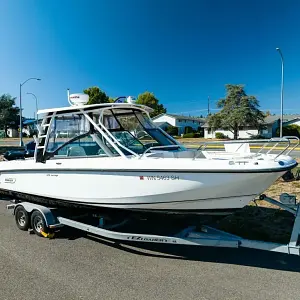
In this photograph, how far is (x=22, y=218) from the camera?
5.54 metres

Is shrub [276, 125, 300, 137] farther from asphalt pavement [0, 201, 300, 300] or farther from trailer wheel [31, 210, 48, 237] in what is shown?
trailer wheel [31, 210, 48, 237]

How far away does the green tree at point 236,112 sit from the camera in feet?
149

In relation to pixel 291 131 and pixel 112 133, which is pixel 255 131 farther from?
pixel 112 133

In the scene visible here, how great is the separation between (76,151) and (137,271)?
7.08 feet

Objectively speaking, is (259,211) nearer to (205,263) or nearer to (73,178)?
(205,263)

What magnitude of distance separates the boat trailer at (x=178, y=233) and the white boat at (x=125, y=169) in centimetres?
26

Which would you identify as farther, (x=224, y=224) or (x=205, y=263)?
(x=224, y=224)

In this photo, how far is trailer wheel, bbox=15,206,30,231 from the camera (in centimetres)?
542

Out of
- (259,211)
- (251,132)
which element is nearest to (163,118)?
(251,132)

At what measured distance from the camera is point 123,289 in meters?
3.43

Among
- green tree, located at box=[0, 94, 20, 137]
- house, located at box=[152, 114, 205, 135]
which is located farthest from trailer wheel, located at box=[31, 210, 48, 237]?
house, located at box=[152, 114, 205, 135]

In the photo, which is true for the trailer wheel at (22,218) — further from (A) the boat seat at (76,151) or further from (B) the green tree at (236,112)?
(B) the green tree at (236,112)

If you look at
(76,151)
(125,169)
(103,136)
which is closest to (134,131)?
(103,136)

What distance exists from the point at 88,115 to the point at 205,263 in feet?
9.48
